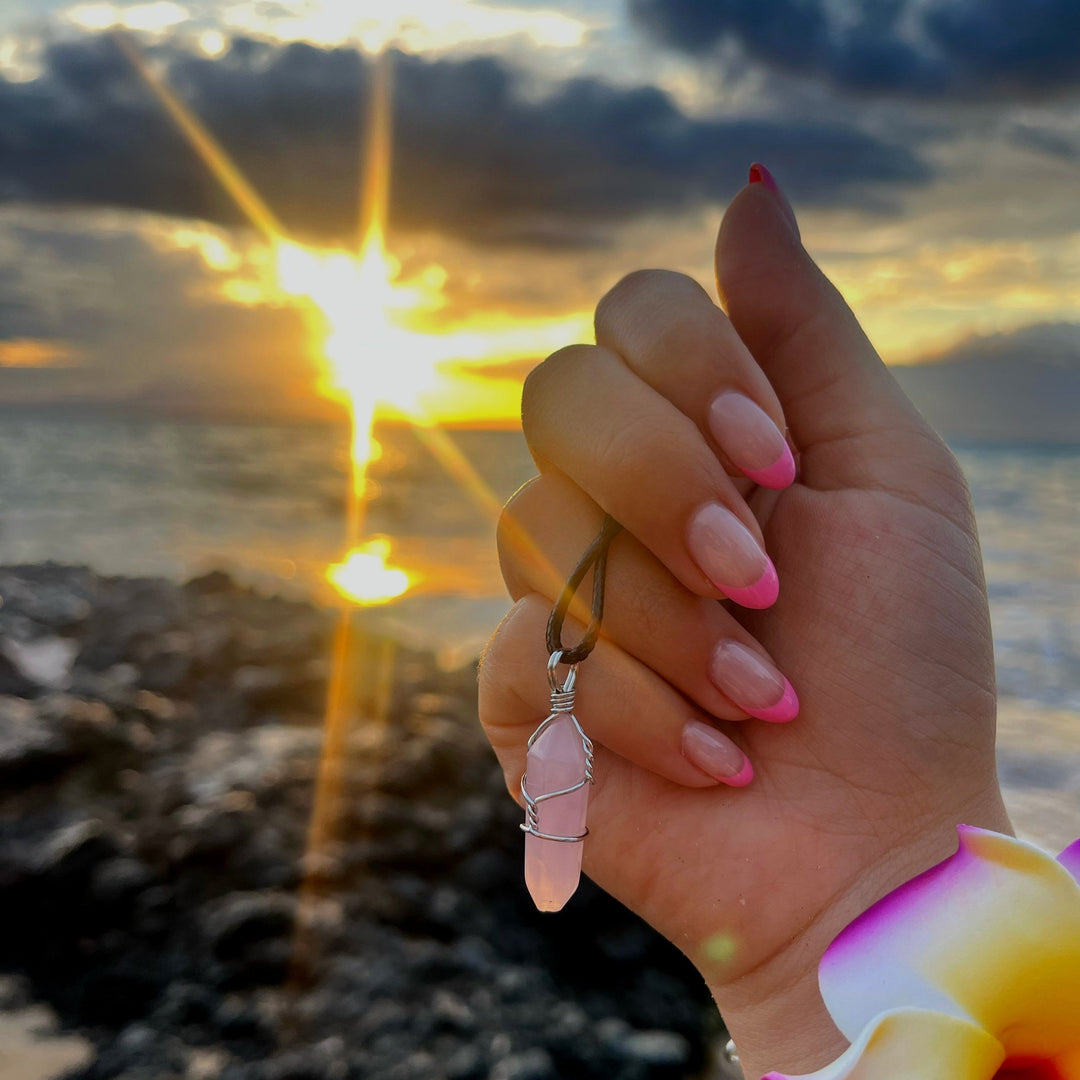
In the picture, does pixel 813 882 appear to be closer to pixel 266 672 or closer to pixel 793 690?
pixel 793 690

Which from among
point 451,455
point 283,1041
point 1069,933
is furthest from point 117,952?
point 451,455

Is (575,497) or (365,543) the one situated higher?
(575,497)

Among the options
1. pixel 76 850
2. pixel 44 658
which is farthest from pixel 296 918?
pixel 44 658

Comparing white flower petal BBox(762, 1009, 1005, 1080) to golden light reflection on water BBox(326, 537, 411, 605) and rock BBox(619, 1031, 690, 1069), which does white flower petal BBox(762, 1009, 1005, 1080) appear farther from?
golden light reflection on water BBox(326, 537, 411, 605)

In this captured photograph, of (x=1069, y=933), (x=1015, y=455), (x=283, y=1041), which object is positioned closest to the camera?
(x=1069, y=933)

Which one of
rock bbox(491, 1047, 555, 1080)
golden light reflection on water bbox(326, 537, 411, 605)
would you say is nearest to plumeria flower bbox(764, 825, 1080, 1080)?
rock bbox(491, 1047, 555, 1080)

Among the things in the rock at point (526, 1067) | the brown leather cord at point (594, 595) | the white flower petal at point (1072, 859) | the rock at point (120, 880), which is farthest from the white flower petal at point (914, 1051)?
the rock at point (120, 880)

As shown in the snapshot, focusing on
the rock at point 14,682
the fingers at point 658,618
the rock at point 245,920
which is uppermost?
the fingers at point 658,618

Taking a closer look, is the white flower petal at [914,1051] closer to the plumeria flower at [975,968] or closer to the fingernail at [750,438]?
the plumeria flower at [975,968]
